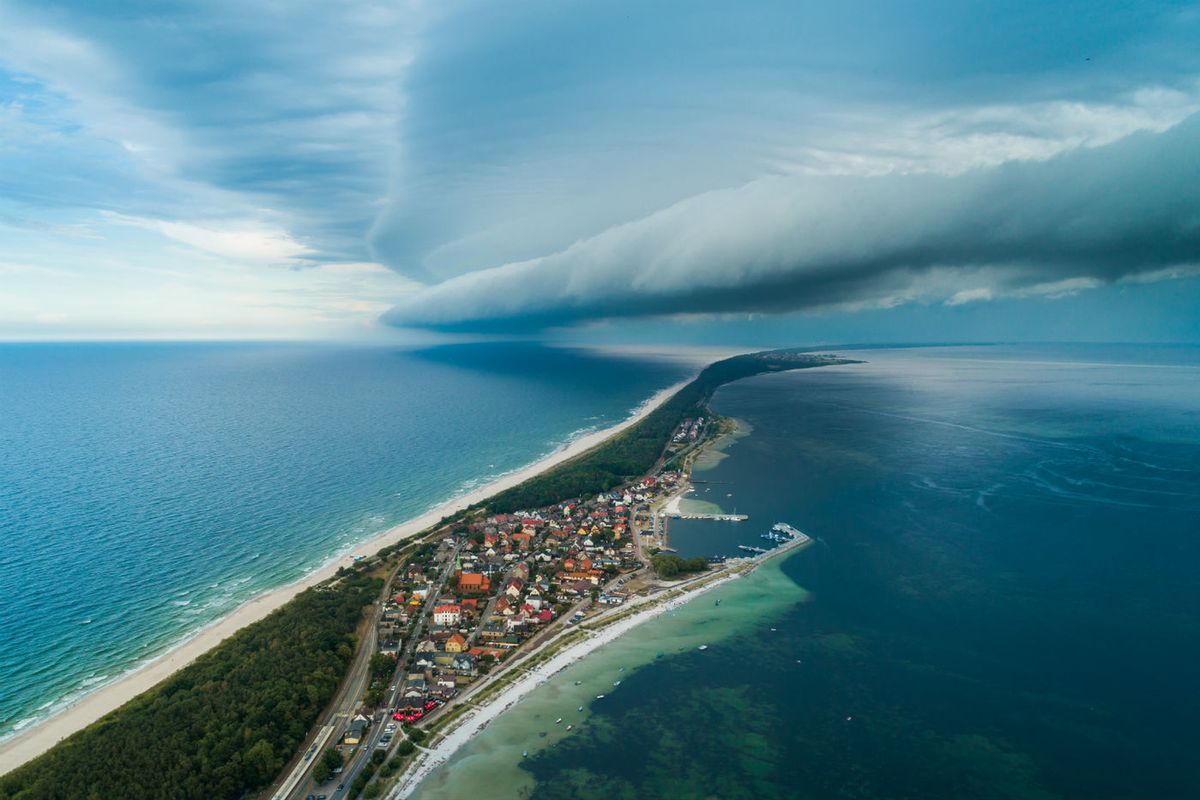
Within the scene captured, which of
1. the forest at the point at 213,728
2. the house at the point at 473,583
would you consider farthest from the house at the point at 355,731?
the house at the point at 473,583

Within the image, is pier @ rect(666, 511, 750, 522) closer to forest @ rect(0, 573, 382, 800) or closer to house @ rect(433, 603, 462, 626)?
house @ rect(433, 603, 462, 626)

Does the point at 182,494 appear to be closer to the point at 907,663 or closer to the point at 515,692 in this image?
the point at 515,692

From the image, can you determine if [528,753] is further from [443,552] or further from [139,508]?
[139,508]

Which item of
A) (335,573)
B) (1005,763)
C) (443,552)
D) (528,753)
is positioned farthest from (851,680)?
(335,573)

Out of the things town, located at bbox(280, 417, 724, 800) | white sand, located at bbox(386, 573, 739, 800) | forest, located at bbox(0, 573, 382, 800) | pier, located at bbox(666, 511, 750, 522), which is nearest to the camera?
forest, located at bbox(0, 573, 382, 800)

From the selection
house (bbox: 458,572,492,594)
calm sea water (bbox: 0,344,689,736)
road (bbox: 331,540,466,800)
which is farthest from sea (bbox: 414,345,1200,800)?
calm sea water (bbox: 0,344,689,736)

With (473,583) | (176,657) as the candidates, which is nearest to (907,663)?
(473,583)
